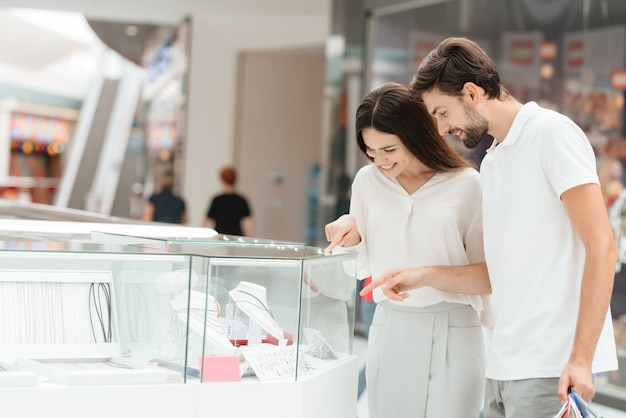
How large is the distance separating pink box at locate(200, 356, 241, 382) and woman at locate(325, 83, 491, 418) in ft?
1.40

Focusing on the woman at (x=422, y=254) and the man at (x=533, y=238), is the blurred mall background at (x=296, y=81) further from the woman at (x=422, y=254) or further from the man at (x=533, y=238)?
the man at (x=533, y=238)

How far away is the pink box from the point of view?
6.13 ft

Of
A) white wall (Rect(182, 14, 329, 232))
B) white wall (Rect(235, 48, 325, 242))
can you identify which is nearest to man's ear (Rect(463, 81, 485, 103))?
white wall (Rect(235, 48, 325, 242))

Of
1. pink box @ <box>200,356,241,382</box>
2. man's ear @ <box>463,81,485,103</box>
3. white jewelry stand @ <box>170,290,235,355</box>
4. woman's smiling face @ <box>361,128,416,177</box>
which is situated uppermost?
man's ear @ <box>463,81,485,103</box>

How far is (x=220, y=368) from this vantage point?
1.88 meters

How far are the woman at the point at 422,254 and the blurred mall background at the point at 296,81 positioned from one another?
2886 millimetres

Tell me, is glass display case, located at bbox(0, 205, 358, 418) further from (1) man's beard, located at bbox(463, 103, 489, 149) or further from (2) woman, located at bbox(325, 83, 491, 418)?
(1) man's beard, located at bbox(463, 103, 489, 149)

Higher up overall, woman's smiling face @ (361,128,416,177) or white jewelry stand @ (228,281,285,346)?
woman's smiling face @ (361,128,416,177)

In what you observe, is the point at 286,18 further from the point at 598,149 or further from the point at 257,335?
the point at 257,335

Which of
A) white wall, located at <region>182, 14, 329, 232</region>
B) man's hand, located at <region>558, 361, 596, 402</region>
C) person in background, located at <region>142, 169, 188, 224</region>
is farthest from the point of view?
white wall, located at <region>182, 14, 329, 232</region>

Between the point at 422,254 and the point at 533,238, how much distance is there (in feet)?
1.32

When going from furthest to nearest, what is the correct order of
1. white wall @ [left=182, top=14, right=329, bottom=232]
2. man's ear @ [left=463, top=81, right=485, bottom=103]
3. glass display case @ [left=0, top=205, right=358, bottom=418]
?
1. white wall @ [left=182, top=14, right=329, bottom=232]
2. man's ear @ [left=463, top=81, right=485, bottom=103]
3. glass display case @ [left=0, top=205, right=358, bottom=418]

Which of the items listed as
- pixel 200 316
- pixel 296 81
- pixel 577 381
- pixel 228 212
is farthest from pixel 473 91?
pixel 296 81

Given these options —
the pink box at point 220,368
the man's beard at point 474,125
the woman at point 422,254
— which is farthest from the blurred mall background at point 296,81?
the pink box at point 220,368
